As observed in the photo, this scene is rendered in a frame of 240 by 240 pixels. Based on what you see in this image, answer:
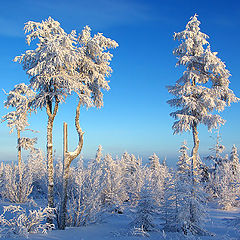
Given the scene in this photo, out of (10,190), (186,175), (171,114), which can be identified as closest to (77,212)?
(186,175)

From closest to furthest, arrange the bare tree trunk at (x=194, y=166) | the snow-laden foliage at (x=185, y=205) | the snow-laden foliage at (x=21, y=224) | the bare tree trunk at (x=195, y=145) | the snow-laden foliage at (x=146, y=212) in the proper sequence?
the snow-laden foliage at (x=21, y=224) < the snow-laden foliage at (x=185, y=205) < the bare tree trunk at (x=194, y=166) < the snow-laden foliage at (x=146, y=212) < the bare tree trunk at (x=195, y=145)

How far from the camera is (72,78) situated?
9.58m

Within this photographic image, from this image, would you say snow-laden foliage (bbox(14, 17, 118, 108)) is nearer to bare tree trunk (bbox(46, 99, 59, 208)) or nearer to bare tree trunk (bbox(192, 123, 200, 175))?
bare tree trunk (bbox(46, 99, 59, 208))

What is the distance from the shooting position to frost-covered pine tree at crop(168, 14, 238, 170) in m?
12.6

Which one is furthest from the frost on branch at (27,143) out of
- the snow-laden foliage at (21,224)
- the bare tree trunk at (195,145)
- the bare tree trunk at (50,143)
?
the bare tree trunk at (195,145)

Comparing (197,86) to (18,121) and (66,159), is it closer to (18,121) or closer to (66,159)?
(66,159)

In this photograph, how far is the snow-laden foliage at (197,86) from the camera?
1258 cm

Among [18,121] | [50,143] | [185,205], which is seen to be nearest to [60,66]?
[50,143]

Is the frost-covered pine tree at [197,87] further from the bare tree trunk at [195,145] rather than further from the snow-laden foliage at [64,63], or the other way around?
the snow-laden foliage at [64,63]

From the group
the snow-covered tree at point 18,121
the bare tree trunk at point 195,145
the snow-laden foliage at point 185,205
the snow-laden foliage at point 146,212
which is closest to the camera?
the snow-laden foliage at point 185,205

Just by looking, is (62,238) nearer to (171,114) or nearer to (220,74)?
(171,114)

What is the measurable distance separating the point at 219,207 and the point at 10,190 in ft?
56.4

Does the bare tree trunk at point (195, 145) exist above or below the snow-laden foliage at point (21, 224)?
above

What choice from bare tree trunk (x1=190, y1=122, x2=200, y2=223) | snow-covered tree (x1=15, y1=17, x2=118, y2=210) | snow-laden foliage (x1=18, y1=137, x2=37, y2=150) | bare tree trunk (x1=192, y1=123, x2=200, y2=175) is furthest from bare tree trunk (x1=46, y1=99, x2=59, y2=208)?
snow-laden foliage (x1=18, y1=137, x2=37, y2=150)
